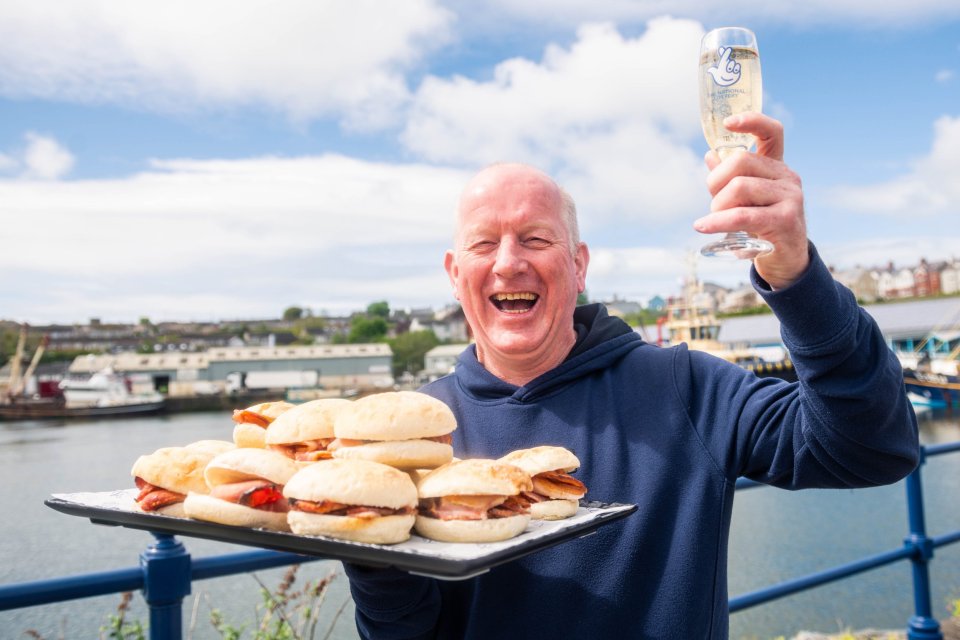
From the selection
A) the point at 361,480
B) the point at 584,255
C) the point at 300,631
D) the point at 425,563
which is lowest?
the point at 300,631

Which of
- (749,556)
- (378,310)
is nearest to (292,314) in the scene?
(378,310)

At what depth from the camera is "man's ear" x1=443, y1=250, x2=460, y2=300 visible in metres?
2.70

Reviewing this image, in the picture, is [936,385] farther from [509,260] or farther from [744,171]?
[744,171]

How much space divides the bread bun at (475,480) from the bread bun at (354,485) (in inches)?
2.5

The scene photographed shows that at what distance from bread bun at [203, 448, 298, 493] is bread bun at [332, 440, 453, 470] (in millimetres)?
133

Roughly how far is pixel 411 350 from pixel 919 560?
9651cm

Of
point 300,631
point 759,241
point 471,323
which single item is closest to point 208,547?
point 300,631

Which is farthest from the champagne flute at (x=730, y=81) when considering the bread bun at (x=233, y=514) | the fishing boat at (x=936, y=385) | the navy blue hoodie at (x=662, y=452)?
the fishing boat at (x=936, y=385)

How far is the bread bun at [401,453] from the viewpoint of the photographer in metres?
1.84

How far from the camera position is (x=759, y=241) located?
1.54 meters

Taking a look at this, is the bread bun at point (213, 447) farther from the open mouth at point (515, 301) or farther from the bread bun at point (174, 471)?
the open mouth at point (515, 301)

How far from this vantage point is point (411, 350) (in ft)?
330

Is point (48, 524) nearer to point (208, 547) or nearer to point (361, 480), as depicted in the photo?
point (208, 547)

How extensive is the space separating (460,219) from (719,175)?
1172 millimetres
